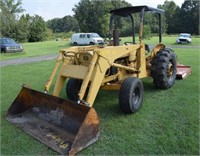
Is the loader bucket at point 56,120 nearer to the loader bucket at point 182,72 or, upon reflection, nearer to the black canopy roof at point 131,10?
the black canopy roof at point 131,10

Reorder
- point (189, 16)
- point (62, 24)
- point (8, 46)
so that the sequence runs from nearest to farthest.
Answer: point (8, 46) < point (189, 16) < point (62, 24)

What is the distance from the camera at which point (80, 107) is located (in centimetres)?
354

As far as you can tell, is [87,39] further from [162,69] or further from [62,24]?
[62,24]

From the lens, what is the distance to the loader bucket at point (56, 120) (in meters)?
3.36

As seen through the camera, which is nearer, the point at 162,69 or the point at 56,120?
the point at 56,120

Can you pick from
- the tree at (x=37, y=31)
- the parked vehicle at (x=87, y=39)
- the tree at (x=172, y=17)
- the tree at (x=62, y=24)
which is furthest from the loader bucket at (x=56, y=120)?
the tree at (x=62, y=24)

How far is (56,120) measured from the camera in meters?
3.97

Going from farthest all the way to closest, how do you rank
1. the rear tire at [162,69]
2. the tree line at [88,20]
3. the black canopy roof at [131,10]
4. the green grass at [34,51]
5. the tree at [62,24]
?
the tree at [62,24] < the tree line at [88,20] < the green grass at [34,51] < the rear tire at [162,69] < the black canopy roof at [131,10]

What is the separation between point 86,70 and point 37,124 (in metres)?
1.25

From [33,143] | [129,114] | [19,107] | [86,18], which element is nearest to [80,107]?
[33,143]

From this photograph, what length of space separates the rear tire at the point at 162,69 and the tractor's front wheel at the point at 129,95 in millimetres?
1314

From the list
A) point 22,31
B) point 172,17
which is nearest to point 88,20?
point 22,31

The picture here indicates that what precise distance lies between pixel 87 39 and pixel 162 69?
22472 millimetres

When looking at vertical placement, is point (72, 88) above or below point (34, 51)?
above
